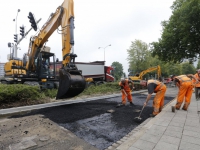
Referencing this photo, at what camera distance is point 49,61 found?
31.1 feet

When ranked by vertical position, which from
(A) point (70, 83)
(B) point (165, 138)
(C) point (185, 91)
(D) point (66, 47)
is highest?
(D) point (66, 47)

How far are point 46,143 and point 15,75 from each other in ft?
23.2

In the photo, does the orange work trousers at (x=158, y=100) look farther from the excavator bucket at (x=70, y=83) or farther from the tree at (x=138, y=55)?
the tree at (x=138, y=55)

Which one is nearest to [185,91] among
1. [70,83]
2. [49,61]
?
[70,83]

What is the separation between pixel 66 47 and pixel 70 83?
172 centimetres

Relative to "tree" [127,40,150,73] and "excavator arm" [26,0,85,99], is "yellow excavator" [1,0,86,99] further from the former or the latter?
"tree" [127,40,150,73]

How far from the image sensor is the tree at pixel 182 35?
50.5 ft

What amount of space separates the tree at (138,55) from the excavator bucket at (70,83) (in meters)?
29.4

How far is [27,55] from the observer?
9.15 meters

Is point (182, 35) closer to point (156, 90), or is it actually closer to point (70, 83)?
point (156, 90)

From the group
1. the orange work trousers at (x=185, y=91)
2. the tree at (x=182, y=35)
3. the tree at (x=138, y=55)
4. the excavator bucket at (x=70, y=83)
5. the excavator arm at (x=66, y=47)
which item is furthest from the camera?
the tree at (x=138, y=55)

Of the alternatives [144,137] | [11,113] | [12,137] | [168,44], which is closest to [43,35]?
[11,113]

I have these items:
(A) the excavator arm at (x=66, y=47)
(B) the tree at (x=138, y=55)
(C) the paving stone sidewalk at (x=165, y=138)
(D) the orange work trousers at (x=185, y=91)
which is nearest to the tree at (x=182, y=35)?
(B) the tree at (x=138, y=55)

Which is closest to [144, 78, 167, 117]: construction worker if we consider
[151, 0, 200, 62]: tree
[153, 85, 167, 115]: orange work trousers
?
[153, 85, 167, 115]: orange work trousers
